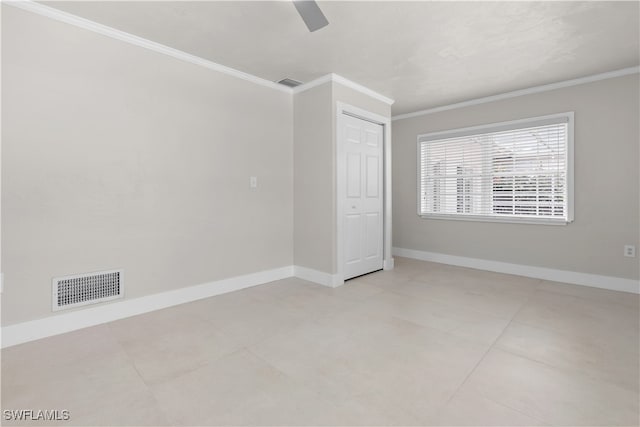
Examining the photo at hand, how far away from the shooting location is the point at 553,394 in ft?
5.43

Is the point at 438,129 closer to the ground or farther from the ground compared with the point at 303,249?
farther from the ground

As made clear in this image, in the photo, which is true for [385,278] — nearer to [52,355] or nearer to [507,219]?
[507,219]

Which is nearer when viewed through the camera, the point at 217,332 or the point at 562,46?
the point at 217,332

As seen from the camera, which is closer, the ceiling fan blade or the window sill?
the ceiling fan blade

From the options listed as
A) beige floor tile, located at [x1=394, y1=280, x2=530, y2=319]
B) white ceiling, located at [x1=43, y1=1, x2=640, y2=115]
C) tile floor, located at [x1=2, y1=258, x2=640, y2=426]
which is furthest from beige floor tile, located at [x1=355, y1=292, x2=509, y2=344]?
white ceiling, located at [x1=43, y1=1, x2=640, y2=115]

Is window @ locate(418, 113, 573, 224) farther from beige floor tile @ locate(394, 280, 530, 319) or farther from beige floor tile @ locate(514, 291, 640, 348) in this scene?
beige floor tile @ locate(394, 280, 530, 319)

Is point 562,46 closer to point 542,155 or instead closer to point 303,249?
point 542,155

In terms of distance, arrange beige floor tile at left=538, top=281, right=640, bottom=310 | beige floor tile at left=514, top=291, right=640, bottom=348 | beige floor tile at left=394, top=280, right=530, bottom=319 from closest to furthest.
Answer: beige floor tile at left=514, top=291, right=640, bottom=348, beige floor tile at left=394, top=280, right=530, bottom=319, beige floor tile at left=538, top=281, right=640, bottom=310

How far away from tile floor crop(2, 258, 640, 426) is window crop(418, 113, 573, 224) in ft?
4.74

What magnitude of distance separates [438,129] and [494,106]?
84cm

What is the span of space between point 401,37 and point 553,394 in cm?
282

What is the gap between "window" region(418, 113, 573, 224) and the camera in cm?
395

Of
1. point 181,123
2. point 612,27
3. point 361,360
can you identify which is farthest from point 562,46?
point 181,123

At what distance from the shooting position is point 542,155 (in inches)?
159
